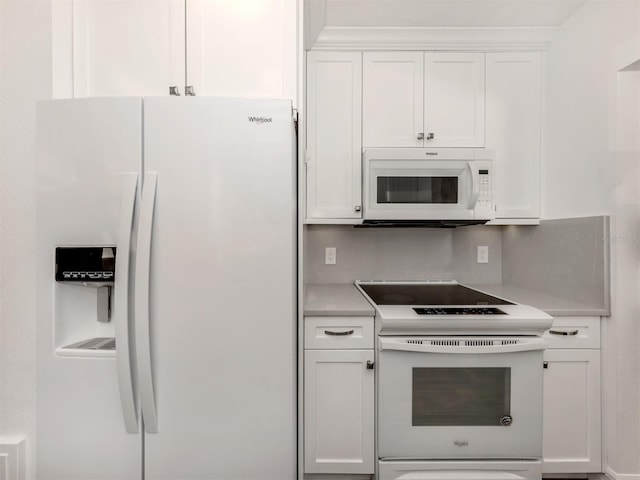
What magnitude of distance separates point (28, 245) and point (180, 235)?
2.06ft

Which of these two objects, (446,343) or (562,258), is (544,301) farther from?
(446,343)

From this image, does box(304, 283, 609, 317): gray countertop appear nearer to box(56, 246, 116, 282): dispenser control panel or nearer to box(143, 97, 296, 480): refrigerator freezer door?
box(143, 97, 296, 480): refrigerator freezer door

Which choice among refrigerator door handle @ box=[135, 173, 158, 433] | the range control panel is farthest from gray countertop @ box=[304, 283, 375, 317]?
refrigerator door handle @ box=[135, 173, 158, 433]

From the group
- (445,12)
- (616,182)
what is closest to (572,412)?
(616,182)

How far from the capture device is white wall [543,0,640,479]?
159cm

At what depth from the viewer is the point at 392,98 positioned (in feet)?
6.98

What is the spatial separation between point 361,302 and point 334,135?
988 mm

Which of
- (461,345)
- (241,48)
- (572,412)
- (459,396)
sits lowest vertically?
(572,412)

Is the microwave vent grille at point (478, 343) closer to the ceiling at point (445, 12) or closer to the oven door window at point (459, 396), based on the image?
the oven door window at point (459, 396)

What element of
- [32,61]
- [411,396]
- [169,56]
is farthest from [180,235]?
[411,396]

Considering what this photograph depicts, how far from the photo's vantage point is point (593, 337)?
1693 millimetres

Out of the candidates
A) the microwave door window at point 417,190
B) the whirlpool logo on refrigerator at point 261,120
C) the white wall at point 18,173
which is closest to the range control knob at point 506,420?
the microwave door window at point 417,190

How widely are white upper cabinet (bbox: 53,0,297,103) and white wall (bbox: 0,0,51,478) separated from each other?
12cm

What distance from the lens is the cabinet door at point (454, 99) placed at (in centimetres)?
212
